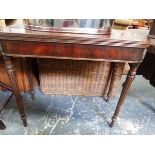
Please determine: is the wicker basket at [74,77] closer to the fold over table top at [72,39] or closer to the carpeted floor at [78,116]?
the carpeted floor at [78,116]

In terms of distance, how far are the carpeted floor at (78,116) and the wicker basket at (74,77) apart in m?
0.08

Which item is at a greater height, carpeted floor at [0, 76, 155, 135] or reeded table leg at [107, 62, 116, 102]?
reeded table leg at [107, 62, 116, 102]

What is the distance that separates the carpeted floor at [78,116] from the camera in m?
1.27

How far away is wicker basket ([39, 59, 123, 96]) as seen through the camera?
4.86 ft

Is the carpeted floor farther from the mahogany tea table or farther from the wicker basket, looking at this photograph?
the mahogany tea table

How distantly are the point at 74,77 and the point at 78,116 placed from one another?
14.9 inches

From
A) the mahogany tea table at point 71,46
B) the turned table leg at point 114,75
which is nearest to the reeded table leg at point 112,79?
the turned table leg at point 114,75

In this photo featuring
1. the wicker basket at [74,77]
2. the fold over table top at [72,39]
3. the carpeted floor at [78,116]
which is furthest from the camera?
the wicker basket at [74,77]

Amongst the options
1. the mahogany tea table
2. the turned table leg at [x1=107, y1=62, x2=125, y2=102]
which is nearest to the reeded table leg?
the turned table leg at [x1=107, y1=62, x2=125, y2=102]

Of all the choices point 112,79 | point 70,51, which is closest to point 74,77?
point 112,79

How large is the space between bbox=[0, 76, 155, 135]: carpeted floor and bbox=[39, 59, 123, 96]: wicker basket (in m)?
0.08
